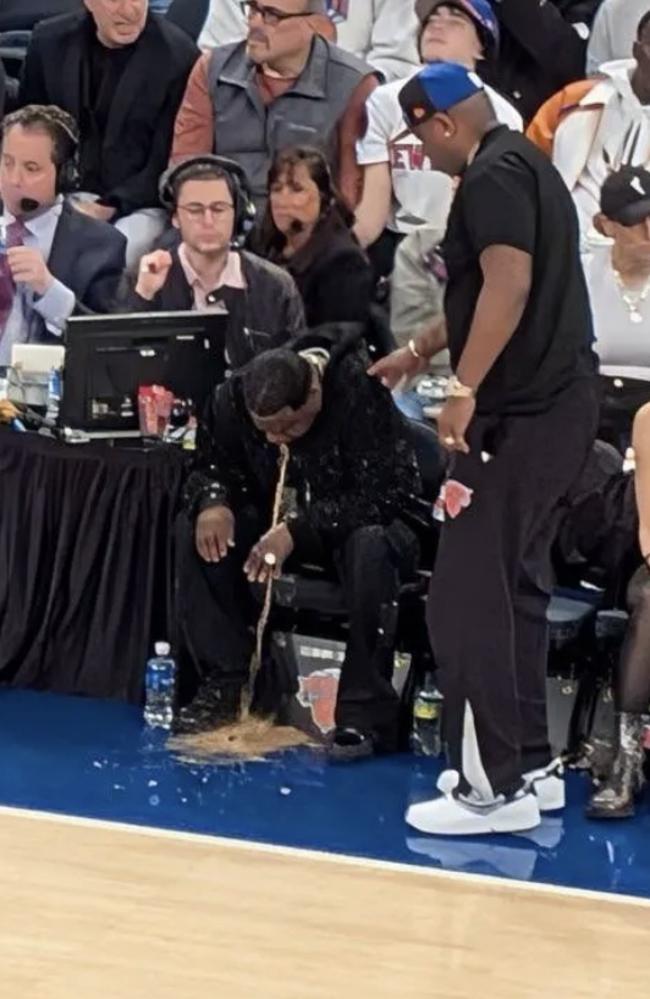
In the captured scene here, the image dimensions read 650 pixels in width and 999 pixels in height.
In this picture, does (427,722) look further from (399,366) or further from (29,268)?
(29,268)

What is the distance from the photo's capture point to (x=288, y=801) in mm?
3809

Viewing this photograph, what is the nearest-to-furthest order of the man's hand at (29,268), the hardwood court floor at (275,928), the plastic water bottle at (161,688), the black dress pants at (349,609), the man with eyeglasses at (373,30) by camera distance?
the hardwood court floor at (275,928) < the black dress pants at (349,609) < the plastic water bottle at (161,688) < the man's hand at (29,268) < the man with eyeglasses at (373,30)

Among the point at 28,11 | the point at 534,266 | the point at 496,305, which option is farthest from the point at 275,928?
the point at 28,11

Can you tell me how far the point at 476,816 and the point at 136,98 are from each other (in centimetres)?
250

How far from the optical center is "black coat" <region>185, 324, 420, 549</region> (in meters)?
4.02

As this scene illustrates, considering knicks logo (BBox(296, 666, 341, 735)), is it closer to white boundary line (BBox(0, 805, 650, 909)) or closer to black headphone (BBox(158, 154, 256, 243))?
white boundary line (BBox(0, 805, 650, 909))

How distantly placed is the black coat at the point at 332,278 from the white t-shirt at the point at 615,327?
649 mm

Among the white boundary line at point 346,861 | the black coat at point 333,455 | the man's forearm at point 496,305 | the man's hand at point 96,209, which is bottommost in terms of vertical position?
the white boundary line at point 346,861

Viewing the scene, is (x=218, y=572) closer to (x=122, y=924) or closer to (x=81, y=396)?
(x=81, y=396)

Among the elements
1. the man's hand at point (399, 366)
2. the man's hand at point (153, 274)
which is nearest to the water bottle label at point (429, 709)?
the man's hand at point (399, 366)

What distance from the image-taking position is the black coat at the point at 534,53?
5.23 m

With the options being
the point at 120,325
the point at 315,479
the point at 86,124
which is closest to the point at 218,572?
the point at 315,479

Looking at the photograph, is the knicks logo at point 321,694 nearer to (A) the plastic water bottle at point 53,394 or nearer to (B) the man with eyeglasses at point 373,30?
(A) the plastic water bottle at point 53,394

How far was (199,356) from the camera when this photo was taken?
424 cm
